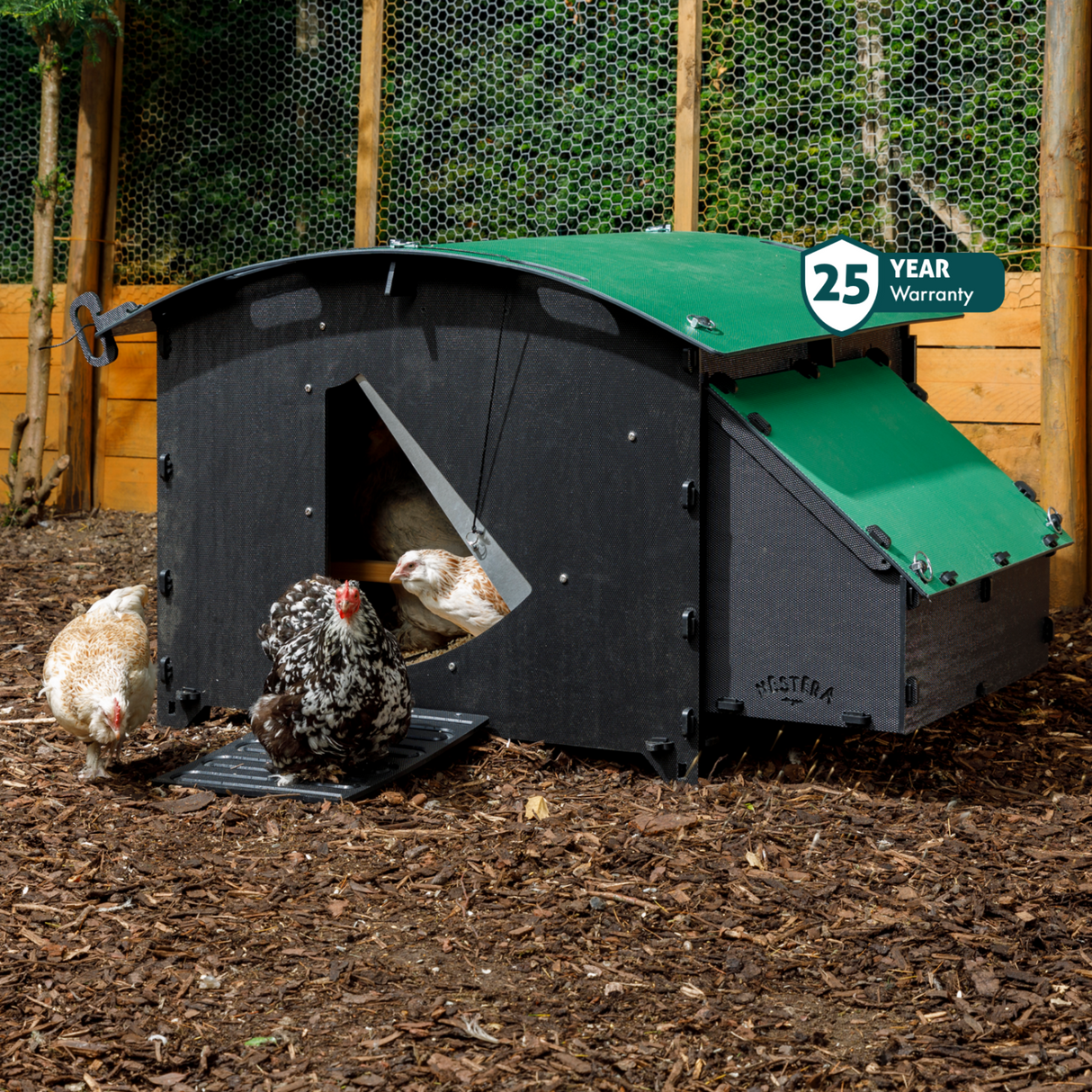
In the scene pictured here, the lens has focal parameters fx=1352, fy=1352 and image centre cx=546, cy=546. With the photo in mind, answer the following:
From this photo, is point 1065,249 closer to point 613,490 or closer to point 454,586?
point 613,490

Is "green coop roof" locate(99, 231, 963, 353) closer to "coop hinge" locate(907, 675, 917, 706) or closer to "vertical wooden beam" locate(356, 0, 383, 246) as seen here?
"coop hinge" locate(907, 675, 917, 706)

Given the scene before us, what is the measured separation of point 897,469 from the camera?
4277 millimetres

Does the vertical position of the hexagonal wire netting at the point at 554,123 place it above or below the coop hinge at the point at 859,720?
above

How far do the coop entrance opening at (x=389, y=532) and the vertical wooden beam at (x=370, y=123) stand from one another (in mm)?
2455

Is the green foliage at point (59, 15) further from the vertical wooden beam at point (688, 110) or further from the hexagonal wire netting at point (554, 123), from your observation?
the vertical wooden beam at point (688, 110)

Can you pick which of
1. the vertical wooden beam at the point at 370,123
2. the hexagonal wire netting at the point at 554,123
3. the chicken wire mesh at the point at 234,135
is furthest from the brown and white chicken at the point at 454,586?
the chicken wire mesh at the point at 234,135

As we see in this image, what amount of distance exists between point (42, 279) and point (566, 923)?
21.3ft

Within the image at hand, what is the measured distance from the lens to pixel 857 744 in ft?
14.9

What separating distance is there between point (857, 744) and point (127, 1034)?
103 inches

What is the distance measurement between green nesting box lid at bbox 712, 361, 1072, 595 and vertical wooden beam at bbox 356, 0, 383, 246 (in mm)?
3380

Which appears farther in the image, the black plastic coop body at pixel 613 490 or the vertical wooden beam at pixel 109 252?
the vertical wooden beam at pixel 109 252

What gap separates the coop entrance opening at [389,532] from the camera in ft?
15.1

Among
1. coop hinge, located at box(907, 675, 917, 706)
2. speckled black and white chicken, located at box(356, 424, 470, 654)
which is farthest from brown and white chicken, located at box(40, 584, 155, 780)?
coop hinge, located at box(907, 675, 917, 706)

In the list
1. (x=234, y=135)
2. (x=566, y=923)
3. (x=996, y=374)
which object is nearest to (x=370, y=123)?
(x=234, y=135)
